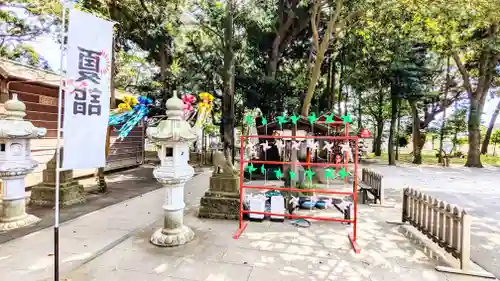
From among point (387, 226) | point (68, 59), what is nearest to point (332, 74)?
point (387, 226)

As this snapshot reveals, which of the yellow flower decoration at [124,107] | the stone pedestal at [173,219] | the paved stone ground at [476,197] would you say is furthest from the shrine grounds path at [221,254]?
the yellow flower decoration at [124,107]

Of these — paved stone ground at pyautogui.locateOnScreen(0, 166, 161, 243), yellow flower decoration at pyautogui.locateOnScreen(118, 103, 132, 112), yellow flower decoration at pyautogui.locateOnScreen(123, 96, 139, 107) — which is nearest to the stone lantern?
paved stone ground at pyautogui.locateOnScreen(0, 166, 161, 243)

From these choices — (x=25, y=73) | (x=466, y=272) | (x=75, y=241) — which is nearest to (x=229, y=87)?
(x=75, y=241)

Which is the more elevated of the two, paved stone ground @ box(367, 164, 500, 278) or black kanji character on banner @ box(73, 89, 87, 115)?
black kanji character on banner @ box(73, 89, 87, 115)

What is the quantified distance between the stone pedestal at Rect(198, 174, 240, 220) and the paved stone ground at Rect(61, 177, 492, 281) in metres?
0.50

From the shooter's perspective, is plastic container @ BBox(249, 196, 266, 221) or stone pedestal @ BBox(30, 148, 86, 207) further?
stone pedestal @ BBox(30, 148, 86, 207)

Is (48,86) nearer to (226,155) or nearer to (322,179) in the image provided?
(226,155)

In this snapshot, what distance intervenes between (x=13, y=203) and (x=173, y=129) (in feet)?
11.9

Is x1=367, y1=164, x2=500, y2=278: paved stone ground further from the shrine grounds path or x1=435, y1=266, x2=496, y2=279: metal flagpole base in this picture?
the shrine grounds path

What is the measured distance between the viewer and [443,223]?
13.3 feet

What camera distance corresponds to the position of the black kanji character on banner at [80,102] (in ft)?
10.4

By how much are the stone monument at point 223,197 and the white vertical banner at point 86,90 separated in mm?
2754

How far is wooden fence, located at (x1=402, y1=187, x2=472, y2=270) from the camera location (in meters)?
3.60

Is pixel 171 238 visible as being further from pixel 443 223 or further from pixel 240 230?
pixel 443 223
